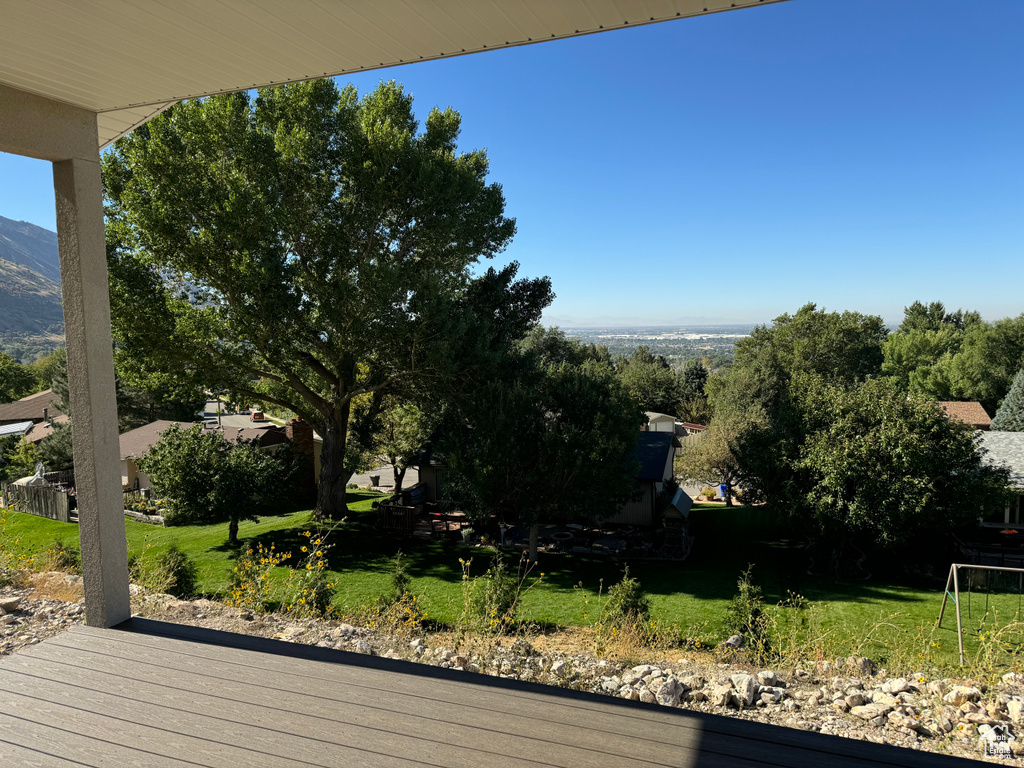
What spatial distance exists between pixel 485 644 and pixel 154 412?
28056 mm

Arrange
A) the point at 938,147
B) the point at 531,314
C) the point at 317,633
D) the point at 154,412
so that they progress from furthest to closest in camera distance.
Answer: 1. the point at 938,147
2. the point at 154,412
3. the point at 531,314
4. the point at 317,633

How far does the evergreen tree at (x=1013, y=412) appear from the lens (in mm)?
25578

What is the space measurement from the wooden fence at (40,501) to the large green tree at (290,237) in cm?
625

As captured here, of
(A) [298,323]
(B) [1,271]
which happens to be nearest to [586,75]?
(A) [298,323]

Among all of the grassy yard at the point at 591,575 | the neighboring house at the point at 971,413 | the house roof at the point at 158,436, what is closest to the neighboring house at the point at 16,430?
the house roof at the point at 158,436

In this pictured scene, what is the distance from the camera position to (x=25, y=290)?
104688 millimetres

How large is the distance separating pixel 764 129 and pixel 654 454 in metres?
59.2

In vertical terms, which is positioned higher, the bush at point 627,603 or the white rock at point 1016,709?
the white rock at point 1016,709

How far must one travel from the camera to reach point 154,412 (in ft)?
87.2

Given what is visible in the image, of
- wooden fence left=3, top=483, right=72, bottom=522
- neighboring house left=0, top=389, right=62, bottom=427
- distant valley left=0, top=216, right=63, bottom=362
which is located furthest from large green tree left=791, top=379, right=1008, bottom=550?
distant valley left=0, top=216, right=63, bottom=362

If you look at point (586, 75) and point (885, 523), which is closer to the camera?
point (885, 523)

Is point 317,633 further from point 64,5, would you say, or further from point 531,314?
point 531,314

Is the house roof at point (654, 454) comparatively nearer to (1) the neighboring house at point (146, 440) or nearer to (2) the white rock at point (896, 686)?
(2) the white rock at point (896, 686)

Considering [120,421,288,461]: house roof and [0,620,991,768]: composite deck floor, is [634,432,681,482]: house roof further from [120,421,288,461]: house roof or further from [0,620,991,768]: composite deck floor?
[120,421,288,461]: house roof
